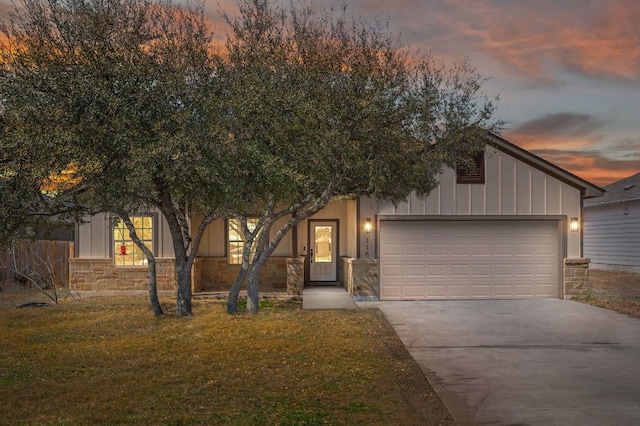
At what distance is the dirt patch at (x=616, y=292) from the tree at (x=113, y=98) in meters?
10.4

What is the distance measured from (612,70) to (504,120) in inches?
224

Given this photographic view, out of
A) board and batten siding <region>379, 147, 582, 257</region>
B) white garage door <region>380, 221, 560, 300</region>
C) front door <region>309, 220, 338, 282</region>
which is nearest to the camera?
board and batten siding <region>379, 147, 582, 257</region>

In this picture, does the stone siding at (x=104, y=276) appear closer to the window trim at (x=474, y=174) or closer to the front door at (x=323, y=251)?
the front door at (x=323, y=251)

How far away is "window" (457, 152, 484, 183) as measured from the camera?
49.5 ft

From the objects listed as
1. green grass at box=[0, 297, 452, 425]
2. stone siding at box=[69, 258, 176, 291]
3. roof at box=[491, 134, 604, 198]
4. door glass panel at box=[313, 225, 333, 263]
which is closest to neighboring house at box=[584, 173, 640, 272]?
roof at box=[491, 134, 604, 198]

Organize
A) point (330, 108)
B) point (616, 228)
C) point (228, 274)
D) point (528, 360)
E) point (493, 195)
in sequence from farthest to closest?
point (616, 228) < point (228, 274) < point (493, 195) < point (330, 108) < point (528, 360)

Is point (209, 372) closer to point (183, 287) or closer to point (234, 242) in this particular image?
Answer: point (183, 287)

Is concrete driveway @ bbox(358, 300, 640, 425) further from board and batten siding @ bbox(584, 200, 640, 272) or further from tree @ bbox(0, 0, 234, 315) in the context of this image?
board and batten siding @ bbox(584, 200, 640, 272)

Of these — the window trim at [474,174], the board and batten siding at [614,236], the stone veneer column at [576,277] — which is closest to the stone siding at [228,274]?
the window trim at [474,174]

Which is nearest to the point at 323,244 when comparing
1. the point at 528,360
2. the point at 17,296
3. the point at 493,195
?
the point at 493,195

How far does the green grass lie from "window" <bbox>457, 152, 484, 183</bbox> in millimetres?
5050

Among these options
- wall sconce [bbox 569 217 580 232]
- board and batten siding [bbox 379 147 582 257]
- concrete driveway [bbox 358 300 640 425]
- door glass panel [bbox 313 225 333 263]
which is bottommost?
concrete driveway [bbox 358 300 640 425]

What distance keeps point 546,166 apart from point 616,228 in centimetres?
1298

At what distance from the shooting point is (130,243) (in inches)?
653
